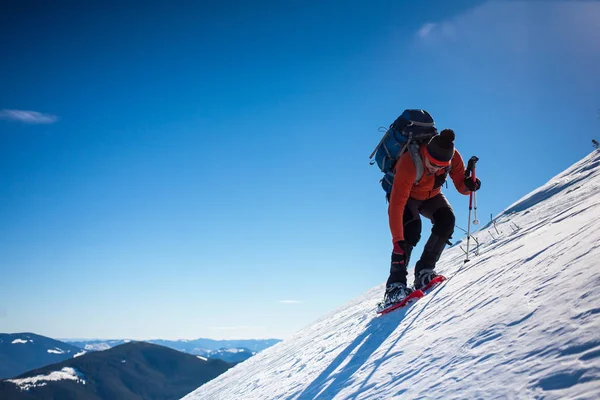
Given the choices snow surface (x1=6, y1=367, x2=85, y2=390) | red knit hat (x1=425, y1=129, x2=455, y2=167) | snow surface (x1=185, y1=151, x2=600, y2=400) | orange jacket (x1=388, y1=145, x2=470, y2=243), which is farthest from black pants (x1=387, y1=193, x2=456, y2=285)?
snow surface (x1=6, y1=367, x2=85, y2=390)

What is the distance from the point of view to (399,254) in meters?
5.40

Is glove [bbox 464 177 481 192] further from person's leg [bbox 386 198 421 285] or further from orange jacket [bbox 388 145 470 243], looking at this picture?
person's leg [bbox 386 198 421 285]

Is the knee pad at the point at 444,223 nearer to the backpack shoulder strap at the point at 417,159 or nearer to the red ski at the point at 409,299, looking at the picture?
the backpack shoulder strap at the point at 417,159

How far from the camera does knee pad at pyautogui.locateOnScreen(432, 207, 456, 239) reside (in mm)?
5582

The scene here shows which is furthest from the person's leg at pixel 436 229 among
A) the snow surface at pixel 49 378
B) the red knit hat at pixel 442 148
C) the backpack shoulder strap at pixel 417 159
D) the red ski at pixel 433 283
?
the snow surface at pixel 49 378

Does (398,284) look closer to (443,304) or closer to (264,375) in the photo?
(443,304)

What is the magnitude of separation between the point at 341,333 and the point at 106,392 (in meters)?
224

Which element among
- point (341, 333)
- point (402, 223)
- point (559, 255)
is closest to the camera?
point (559, 255)

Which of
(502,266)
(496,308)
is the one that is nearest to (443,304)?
(502,266)

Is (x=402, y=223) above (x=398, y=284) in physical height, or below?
above

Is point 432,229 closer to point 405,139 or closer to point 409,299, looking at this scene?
point 409,299

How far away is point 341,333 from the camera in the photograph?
636 centimetres

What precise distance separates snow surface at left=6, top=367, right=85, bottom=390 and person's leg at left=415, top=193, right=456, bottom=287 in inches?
8101

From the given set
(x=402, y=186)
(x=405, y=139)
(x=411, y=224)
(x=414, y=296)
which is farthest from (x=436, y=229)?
(x=405, y=139)
